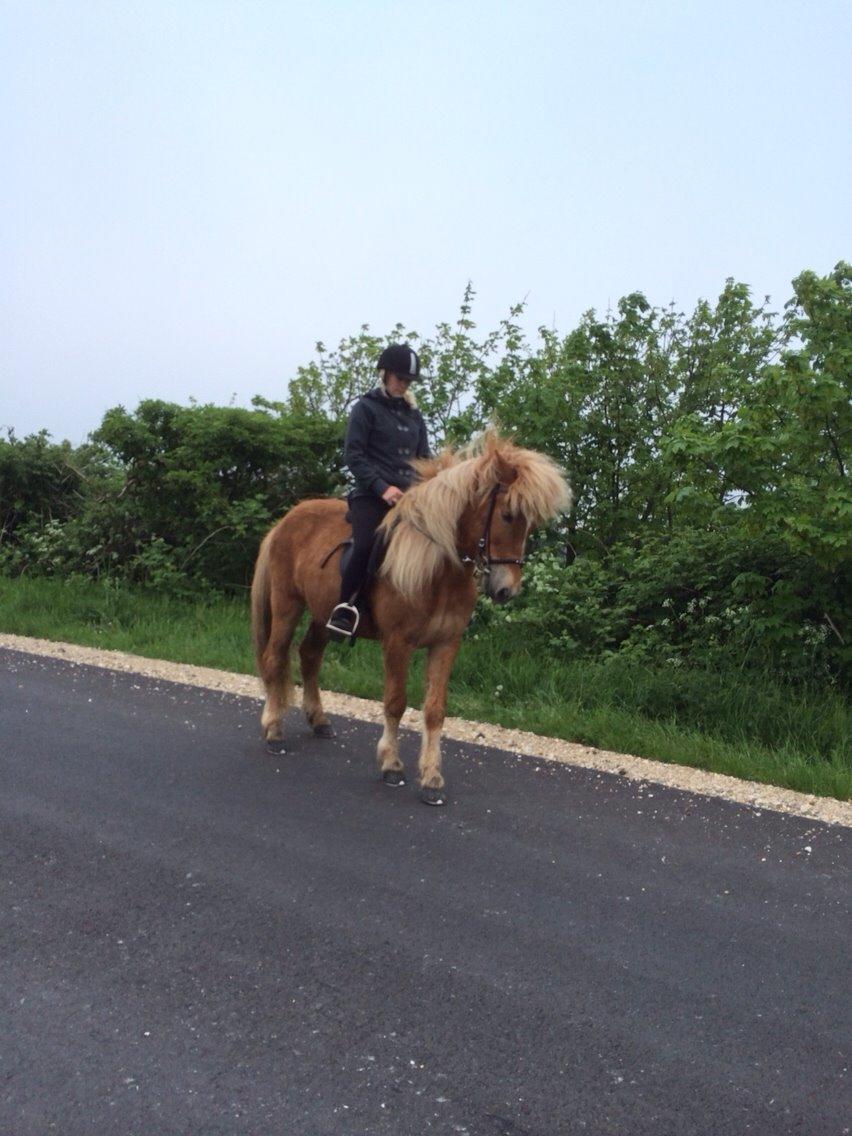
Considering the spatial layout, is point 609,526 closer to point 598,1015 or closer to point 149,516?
point 149,516

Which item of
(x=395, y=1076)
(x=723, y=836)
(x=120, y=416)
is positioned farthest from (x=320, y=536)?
(x=120, y=416)

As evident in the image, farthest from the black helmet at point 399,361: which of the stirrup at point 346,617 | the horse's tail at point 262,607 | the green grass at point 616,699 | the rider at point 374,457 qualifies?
the green grass at point 616,699

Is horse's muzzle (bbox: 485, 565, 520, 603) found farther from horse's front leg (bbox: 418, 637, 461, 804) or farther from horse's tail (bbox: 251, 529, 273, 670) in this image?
horse's tail (bbox: 251, 529, 273, 670)

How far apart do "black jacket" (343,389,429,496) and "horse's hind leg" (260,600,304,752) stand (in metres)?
1.19

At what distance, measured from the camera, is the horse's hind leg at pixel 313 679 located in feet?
26.0

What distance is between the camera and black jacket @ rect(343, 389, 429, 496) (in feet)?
23.3

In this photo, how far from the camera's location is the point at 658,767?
7441 mm

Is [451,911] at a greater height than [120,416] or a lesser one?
lesser

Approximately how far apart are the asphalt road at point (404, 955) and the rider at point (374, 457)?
3.76 feet

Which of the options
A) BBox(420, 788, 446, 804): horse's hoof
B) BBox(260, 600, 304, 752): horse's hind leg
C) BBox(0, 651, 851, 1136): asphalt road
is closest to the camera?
BBox(0, 651, 851, 1136): asphalt road

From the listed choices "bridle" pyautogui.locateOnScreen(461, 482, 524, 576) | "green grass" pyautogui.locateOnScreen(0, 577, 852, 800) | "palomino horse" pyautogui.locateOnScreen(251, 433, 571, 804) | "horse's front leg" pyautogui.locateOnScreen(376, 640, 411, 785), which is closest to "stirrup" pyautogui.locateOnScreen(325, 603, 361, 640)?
"palomino horse" pyautogui.locateOnScreen(251, 433, 571, 804)

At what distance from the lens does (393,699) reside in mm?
6895

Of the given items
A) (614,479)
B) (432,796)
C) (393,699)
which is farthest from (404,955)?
(614,479)

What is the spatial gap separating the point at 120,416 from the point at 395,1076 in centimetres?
1093
